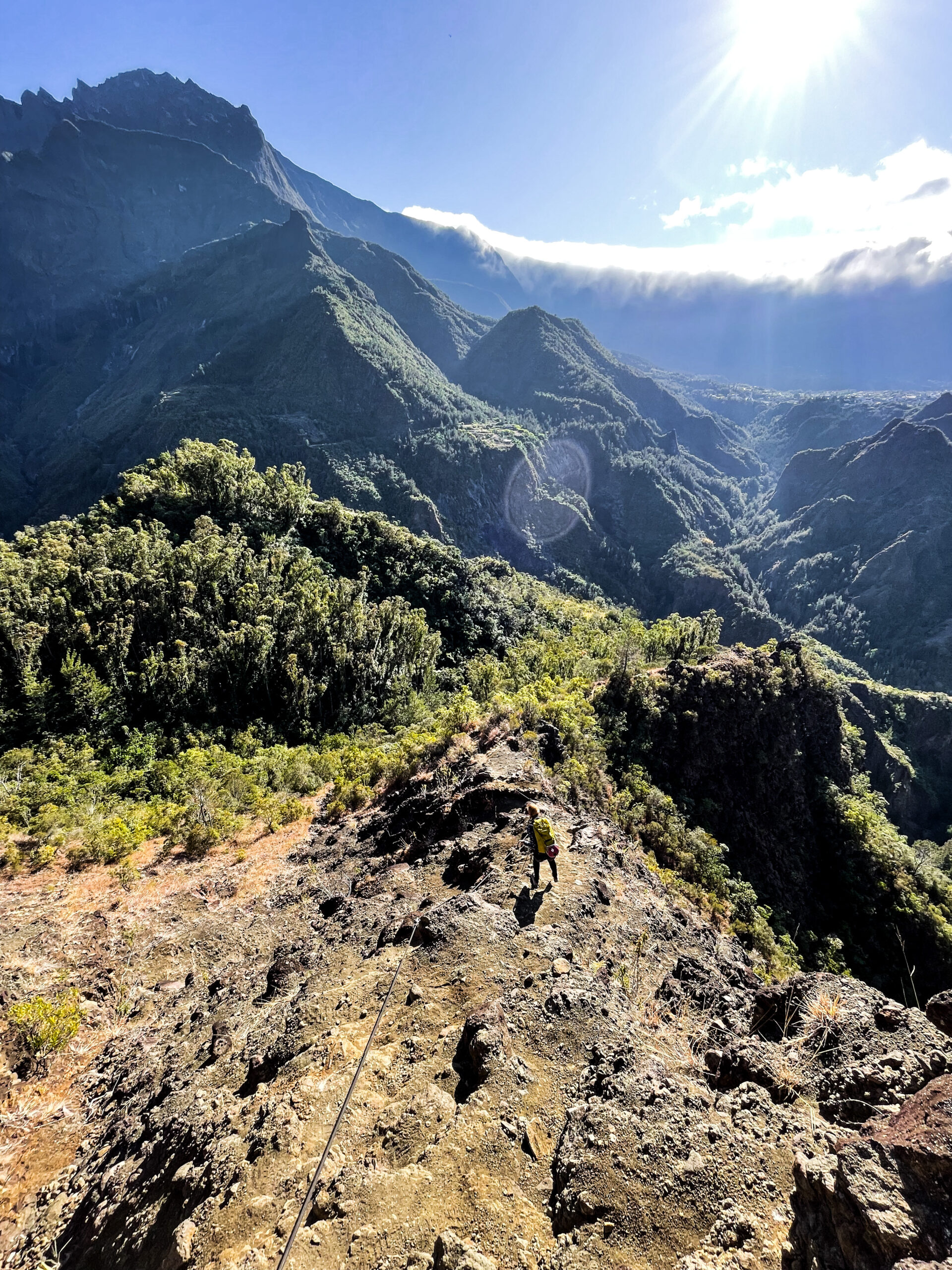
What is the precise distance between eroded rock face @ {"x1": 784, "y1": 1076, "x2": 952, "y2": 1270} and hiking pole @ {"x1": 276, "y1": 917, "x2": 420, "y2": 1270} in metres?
4.30

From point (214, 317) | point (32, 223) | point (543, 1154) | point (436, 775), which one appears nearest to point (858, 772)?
point (436, 775)

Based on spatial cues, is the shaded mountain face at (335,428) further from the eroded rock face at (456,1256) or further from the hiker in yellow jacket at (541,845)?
the eroded rock face at (456,1256)

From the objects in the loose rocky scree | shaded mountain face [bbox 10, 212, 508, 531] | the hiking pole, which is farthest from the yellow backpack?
shaded mountain face [bbox 10, 212, 508, 531]

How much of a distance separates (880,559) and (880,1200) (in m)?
190

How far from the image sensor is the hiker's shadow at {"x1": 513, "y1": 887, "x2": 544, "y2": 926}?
1018cm

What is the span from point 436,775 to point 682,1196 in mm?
11971

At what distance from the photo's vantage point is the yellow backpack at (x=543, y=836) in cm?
1091

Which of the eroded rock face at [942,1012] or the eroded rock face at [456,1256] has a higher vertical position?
the eroded rock face at [942,1012]

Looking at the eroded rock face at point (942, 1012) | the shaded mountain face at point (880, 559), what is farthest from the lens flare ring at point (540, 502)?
the eroded rock face at point (942, 1012)

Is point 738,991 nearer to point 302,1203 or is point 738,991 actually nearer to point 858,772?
point 302,1203

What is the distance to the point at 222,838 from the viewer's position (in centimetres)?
1495

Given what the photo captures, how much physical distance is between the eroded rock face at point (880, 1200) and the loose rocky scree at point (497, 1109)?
19 millimetres

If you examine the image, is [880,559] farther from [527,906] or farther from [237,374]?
[237,374]

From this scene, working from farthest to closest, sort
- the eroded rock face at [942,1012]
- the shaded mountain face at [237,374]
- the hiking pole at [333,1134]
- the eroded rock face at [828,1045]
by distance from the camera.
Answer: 1. the shaded mountain face at [237,374]
2. the eroded rock face at [942,1012]
3. the eroded rock face at [828,1045]
4. the hiking pole at [333,1134]
